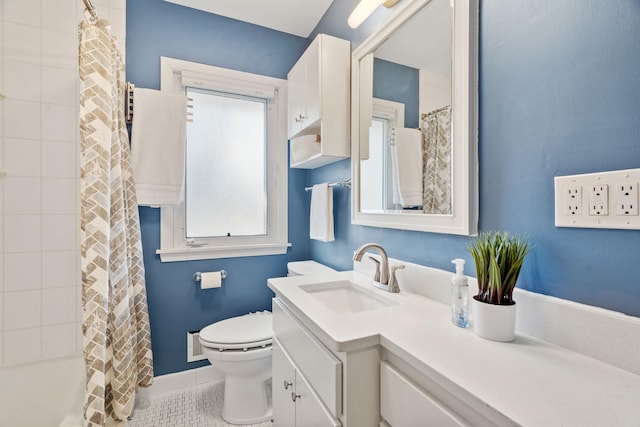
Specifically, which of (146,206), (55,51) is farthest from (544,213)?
(55,51)

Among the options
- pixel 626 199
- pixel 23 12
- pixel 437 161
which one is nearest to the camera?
pixel 626 199

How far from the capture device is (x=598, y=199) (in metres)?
0.69

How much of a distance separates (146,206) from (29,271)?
0.65m

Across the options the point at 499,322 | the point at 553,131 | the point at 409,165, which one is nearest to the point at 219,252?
the point at 409,165

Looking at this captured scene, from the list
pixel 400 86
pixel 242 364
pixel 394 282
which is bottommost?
pixel 242 364

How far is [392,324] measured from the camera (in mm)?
905

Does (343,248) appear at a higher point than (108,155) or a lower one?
lower

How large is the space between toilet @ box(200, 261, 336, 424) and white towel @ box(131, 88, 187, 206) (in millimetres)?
839

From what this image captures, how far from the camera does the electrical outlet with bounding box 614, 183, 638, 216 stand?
635 mm

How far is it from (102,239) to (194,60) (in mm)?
1361

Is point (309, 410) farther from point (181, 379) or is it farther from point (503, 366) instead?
point (181, 379)

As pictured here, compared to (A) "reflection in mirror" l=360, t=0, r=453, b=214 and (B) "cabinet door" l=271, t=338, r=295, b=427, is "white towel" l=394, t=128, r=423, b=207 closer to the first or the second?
(A) "reflection in mirror" l=360, t=0, r=453, b=214

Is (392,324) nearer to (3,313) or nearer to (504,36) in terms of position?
(504,36)

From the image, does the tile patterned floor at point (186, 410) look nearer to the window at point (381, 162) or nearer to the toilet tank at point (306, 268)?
the toilet tank at point (306, 268)
